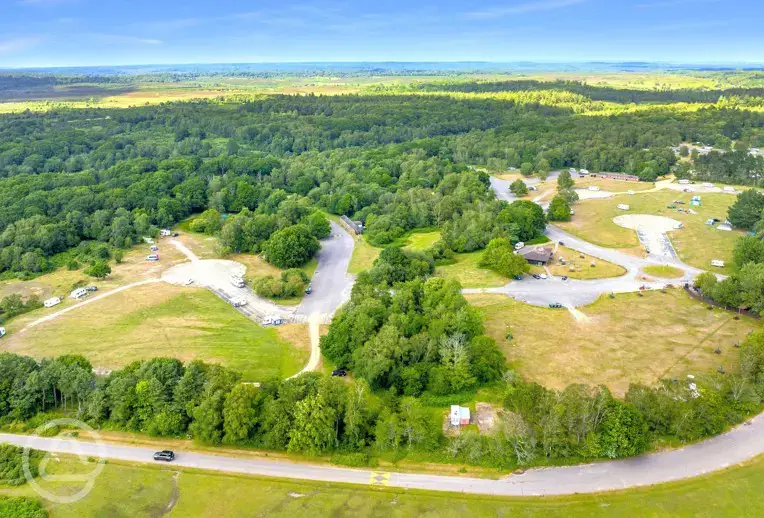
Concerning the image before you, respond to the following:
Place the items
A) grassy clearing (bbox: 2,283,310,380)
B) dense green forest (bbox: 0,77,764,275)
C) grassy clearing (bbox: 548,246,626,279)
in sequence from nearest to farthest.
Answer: grassy clearing (bbox: 2,283,310,380) < grassy clearing (bbox: 548,246,626,279) < dense green forest (bbox: 0,77,764,275)

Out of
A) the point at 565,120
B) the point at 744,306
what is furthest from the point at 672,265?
the point at 565,120

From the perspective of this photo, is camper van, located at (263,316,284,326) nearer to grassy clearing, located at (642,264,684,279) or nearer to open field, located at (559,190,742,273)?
grassy clearing, located at (642,264,684,279)

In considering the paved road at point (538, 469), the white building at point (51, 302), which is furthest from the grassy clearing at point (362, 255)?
the paved road at point (538, 469)

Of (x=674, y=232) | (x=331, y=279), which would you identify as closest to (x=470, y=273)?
(x=331, y=279)

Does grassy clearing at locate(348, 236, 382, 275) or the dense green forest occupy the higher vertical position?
the dense green forest


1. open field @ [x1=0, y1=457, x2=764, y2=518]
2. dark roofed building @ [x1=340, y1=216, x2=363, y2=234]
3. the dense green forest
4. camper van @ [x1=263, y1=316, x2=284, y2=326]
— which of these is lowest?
open field @ [x1=0, y1=457, x2=764, y2=518]

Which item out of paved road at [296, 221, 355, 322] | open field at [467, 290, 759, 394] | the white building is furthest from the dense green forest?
open field at [467, 290, 759, 394]

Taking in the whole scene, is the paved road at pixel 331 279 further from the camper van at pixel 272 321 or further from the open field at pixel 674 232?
the open field at pixel 674 232

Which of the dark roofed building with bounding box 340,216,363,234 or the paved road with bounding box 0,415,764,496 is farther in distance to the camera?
the dark roofed building with bounding box 340,216,363,234
